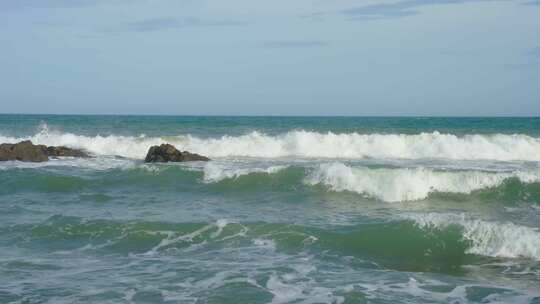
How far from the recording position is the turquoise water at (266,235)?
27.0 feet

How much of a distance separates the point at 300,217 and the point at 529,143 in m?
20.1

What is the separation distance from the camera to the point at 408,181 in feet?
53.5

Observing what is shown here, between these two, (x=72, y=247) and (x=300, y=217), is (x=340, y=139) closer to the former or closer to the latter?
(x=300, y=217)

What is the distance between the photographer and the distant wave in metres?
28.5

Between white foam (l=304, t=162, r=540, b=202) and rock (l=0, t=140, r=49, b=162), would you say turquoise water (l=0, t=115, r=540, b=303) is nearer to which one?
white foam (l=304, t=162, r=540, b=202)

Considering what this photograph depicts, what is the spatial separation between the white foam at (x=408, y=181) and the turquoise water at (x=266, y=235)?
39 mm

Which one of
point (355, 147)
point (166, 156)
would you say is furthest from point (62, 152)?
point (355, 147)

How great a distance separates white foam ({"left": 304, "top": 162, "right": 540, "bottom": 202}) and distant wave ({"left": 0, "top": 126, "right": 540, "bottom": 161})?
10653 millimetres

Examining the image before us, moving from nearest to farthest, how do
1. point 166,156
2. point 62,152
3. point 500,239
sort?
point 500,239 → point 166,156 → point 62,152

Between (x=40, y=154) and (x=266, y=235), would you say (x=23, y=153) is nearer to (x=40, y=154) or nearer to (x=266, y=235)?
(x=40, y=154)

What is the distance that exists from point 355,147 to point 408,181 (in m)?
13.8

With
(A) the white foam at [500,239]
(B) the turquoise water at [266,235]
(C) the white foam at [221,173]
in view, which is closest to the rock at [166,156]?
(B) the turquoise water at [266,235]

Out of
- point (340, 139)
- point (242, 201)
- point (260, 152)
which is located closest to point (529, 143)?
point (340, 139)

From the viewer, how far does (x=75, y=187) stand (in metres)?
17.3
